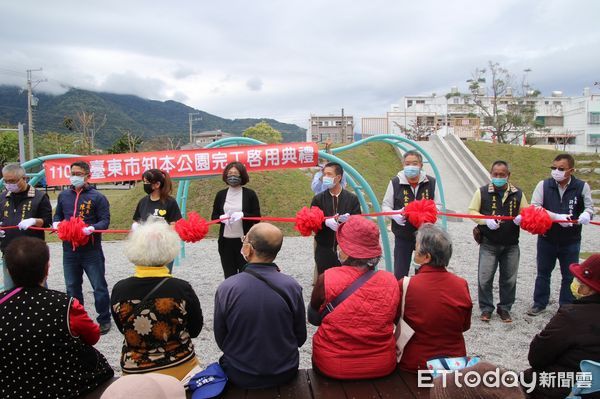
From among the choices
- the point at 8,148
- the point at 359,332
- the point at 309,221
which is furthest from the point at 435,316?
the point at 8,148

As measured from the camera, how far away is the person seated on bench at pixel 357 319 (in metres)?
2.55

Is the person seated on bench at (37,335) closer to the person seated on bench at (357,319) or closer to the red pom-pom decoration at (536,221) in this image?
the person seated on bench at (357,319)

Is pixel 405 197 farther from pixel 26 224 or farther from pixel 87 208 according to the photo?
pixel 26 224

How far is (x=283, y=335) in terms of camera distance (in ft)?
8.27

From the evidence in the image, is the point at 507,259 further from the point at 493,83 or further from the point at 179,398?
the point at 493,83

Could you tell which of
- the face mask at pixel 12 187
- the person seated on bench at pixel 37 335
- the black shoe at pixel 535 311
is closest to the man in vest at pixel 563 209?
the black shoe at pixel 535 311

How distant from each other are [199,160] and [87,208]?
6.68 ft

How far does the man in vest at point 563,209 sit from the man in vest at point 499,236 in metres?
0.34

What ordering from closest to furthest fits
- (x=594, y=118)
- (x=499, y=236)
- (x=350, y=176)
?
(x=499, y=236) < (x=350, y=176) < (x=594, y=118)

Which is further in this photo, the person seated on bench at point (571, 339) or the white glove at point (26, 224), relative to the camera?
the white glove at point (26, 224)

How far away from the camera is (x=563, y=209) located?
4.91 metres

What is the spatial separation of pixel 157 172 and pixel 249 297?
2925 millimetres

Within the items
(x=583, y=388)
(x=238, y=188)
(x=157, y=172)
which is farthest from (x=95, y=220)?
(x=583, y=388)

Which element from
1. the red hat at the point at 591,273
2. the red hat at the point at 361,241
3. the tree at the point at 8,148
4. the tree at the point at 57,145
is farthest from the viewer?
the tree at the point at 57,145
